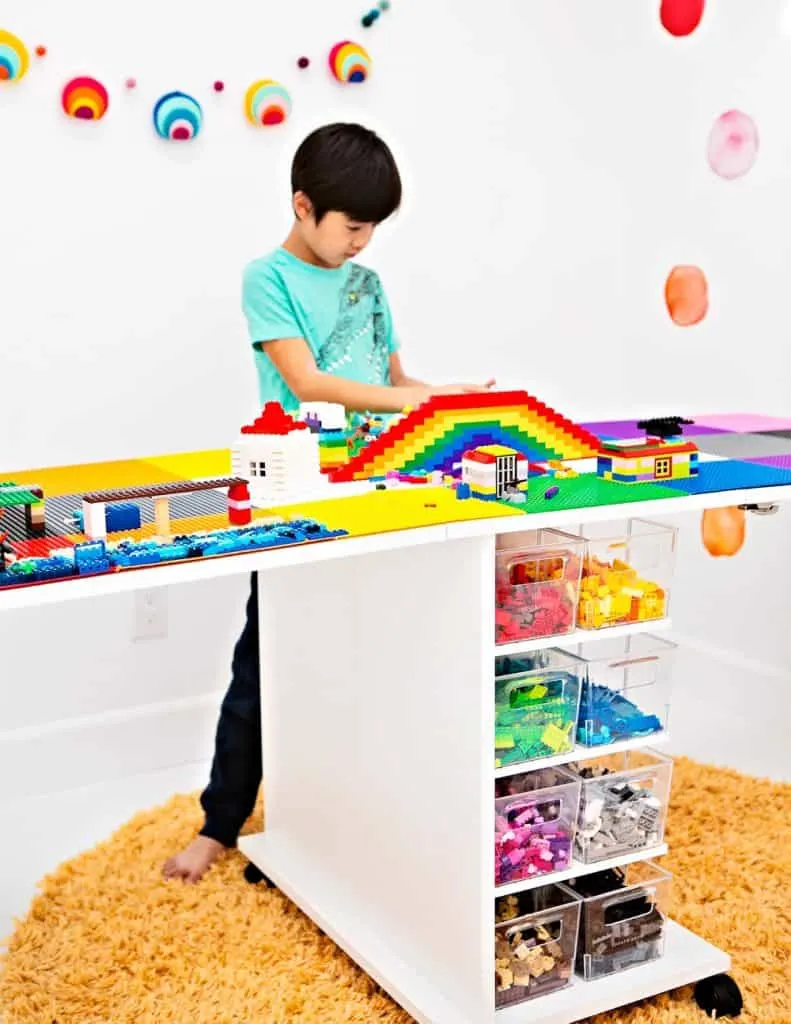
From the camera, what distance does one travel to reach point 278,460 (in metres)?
1.45

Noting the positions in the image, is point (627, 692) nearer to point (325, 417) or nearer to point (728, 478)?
point (728, 478)

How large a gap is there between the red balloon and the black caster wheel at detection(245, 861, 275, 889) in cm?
196

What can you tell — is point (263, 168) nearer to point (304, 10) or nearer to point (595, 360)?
point (304, 10)

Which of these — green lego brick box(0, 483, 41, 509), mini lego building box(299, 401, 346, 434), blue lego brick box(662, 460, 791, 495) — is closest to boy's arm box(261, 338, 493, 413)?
mini lego building box(299, 401, 346, 434)

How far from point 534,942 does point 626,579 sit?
0.48 metres

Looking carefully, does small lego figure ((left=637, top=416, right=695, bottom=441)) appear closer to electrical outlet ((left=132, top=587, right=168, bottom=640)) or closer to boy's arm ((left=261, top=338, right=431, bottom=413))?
boy's arm ((left=261, top=338, right=431, bottom=413))

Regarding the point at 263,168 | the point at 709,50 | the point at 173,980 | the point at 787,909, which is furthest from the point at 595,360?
the point at 173,980

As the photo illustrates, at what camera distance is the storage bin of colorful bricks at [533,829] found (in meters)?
1.56

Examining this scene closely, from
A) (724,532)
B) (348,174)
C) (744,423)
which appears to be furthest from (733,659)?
(348,174)

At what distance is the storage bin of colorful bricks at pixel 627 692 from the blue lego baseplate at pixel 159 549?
1.59 ft

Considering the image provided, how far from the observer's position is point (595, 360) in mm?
2965

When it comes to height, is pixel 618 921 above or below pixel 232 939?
above

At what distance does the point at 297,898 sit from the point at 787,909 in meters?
0.74

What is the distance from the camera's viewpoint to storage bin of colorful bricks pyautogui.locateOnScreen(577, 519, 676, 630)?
1.55 m
